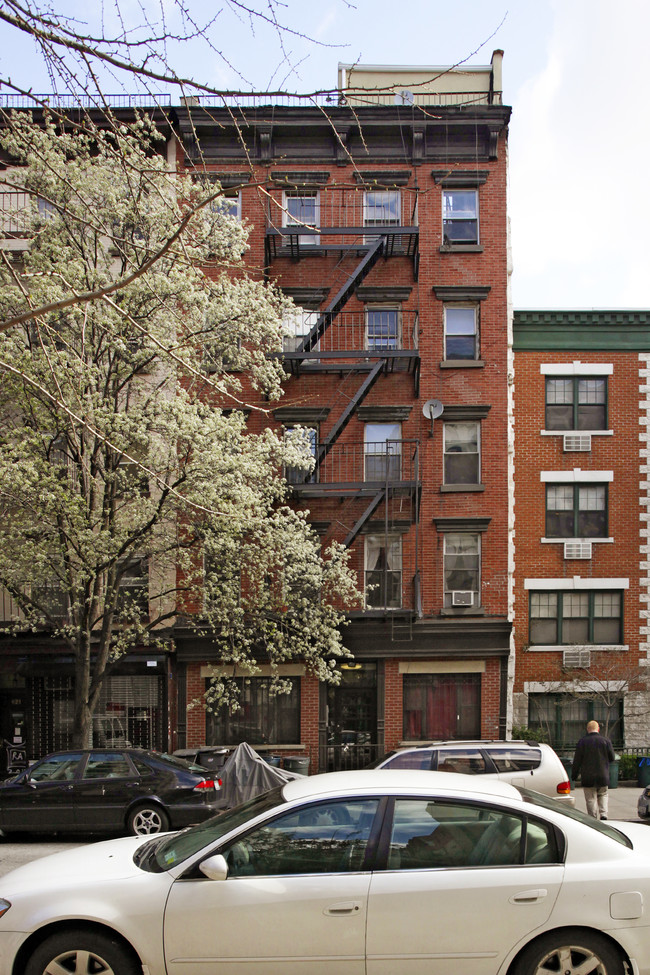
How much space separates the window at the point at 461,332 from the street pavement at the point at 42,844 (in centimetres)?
1070

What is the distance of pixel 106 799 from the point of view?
12.5m

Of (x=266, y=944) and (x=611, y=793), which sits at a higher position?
(x=266, y=944)

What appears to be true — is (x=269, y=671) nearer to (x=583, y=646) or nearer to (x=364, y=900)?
(x=583, y=646)

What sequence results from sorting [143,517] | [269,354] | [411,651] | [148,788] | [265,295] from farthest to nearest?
[411,651], [269,354], [265,295], [143,517], [148,788]

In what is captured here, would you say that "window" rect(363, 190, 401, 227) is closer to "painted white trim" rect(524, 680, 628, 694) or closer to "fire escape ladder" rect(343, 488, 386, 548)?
"fire escape ladder" rect(343, 488, 386, 548)

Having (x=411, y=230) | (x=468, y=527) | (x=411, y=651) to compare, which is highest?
(x=411, y=230)

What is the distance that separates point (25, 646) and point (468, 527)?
35.8 feet

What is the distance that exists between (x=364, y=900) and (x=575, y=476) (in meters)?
18.3

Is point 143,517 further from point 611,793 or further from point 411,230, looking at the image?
point 611,793

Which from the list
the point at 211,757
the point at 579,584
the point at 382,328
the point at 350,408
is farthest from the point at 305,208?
the point at 211,757

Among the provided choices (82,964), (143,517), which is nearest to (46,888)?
(82,964)

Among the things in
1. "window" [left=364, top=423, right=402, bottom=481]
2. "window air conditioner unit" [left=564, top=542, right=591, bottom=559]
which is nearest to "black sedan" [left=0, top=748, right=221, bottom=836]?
"window" [left=364, top=423, right=402, bottom=481]

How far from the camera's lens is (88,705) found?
52.0 ft

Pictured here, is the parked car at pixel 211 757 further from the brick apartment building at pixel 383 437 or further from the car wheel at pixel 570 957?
the car wheel at pixel 570 957
